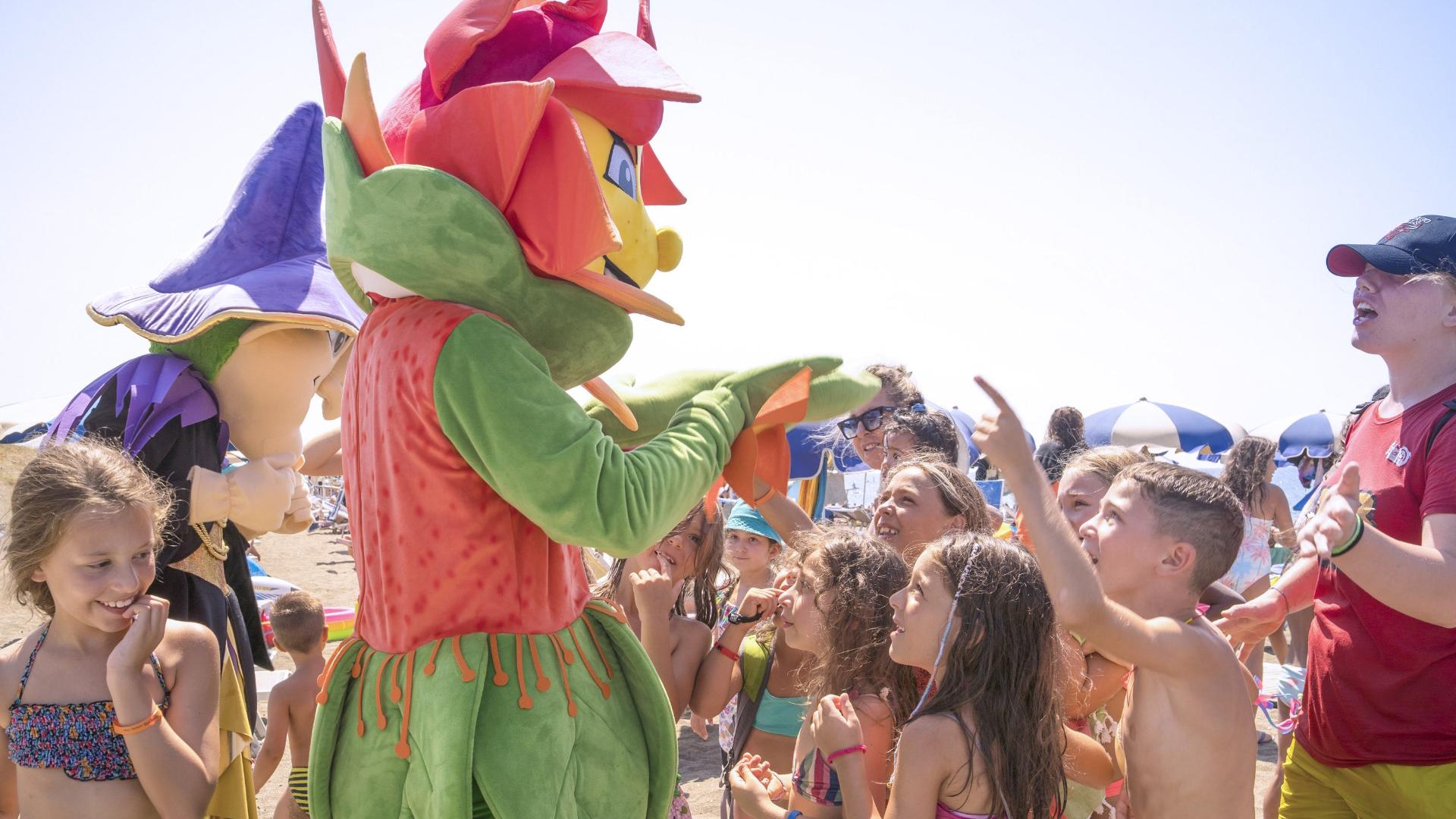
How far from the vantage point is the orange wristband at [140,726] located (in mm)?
2273

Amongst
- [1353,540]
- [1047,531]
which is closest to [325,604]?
[1047,531]

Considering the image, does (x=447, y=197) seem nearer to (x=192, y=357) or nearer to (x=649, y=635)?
(x=649, y=635)

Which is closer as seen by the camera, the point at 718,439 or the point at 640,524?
the point at 640,524

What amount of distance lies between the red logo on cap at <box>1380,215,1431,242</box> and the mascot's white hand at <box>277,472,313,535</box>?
11.3ft

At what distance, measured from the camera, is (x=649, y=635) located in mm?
3199

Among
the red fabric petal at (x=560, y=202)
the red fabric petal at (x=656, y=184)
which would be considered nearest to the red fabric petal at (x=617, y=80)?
the red fabric petal at (x=560, y=202)

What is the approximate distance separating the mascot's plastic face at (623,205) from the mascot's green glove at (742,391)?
296mm

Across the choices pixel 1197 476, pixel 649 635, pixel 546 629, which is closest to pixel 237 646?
pixel 649 635

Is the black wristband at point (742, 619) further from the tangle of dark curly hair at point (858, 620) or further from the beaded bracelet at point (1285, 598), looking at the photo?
the beaded bracelet at point (1285, 598)

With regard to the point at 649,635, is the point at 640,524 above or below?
above

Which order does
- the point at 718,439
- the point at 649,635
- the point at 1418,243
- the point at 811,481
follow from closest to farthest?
the point at 718,439 → the point at 1418,243 → the point at 649,635 → the point at 811,481

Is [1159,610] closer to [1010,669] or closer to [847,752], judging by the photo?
[1010,669]

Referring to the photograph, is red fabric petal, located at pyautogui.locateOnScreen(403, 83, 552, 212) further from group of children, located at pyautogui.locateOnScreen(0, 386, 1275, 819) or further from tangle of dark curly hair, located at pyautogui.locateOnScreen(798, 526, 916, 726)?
tangle of dark curly hair, located at pyautogui.locateOnScreen(798, 526, 916, 726)

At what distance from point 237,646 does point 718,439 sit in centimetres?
206
